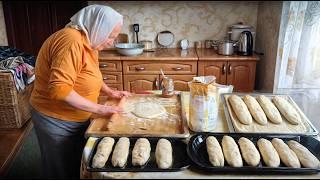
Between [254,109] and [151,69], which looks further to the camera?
[151,69]

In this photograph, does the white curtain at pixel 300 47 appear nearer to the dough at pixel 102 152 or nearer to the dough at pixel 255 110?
the dough at pixel 255 110

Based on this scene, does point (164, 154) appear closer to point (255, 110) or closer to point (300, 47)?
point (255, 110)

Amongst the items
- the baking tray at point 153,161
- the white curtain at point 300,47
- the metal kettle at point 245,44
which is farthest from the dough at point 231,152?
the metal kettle at point 245,44

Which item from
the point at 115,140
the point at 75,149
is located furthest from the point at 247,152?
the point at 75,149

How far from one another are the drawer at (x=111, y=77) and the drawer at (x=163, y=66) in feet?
0.29

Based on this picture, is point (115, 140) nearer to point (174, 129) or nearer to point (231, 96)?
point (174, 129)

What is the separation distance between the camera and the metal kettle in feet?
8.56

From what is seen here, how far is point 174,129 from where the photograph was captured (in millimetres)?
1191

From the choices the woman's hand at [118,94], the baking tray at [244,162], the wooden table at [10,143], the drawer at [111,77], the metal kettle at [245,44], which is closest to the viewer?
the baking tray at [244,162]

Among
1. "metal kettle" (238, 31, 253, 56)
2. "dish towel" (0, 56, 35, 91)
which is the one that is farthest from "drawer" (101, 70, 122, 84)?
"metal kettle" (238, 31, 253, 56)

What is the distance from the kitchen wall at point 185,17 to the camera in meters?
2.92

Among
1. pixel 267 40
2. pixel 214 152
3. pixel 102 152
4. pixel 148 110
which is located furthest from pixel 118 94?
pixel 267 40

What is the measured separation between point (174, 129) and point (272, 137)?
37 cm

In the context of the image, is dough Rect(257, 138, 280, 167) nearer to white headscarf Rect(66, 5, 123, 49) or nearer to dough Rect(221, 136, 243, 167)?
dough Rect(221, 136, 243, 167)
